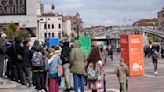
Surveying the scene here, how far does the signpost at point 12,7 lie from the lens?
270 feet

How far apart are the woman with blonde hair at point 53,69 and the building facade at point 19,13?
2614 inches

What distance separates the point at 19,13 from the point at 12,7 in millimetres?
3473

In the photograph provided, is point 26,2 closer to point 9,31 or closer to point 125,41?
point 9,31

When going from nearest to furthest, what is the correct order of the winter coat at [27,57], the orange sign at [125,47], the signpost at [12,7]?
the winter coat at [27,57] < the orange sign at [125,47] < the signpost at [12,7]

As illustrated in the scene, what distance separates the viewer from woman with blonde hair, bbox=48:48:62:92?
15383mm

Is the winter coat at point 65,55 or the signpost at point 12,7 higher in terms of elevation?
the signpost at point 12,7

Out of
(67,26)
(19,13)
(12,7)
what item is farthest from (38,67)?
(67,26)

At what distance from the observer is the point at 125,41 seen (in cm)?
2445

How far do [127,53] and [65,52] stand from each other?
8175 millimetres

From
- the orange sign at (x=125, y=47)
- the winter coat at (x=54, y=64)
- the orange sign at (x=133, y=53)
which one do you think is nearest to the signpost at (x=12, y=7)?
the orange sign at (x=125, y=47)

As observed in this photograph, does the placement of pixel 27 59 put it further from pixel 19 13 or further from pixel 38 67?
pixel 19 13

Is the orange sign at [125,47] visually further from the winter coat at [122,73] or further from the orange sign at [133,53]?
the winter coat at [122,73]

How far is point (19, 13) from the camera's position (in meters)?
86.2

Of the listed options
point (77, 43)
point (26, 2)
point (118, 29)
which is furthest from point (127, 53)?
point (118, 29)
